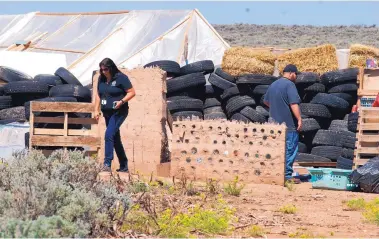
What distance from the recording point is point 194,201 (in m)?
9.80

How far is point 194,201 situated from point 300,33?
5294 cm

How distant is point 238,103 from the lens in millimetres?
18500

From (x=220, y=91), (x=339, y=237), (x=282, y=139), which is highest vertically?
(x=220, y=91)

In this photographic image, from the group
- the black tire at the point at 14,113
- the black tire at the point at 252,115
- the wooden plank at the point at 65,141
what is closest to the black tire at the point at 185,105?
the black tire at the point at 252,115

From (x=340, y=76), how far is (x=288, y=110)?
592cm

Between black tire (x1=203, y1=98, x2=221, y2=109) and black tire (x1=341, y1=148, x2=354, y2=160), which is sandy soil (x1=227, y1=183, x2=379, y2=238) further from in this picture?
black tire (x1=203, y1=98, x2=221, y2=109)

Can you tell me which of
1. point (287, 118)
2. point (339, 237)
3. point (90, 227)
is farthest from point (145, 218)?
point (287, 118)

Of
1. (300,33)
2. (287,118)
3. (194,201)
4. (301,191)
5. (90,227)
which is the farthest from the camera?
(300,33)

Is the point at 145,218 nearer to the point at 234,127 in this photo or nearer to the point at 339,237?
the point at 339,237

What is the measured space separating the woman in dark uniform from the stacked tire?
6.13 meters

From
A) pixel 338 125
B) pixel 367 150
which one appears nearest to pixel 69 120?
pixel 367 150

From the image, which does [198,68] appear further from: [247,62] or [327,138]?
[327,138]

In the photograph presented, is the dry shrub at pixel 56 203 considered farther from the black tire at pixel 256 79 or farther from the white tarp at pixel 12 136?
the black tire at pixel 256 79

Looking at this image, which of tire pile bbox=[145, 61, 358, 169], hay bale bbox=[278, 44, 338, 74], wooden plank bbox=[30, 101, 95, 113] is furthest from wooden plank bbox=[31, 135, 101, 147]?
hay bale bbox=[278, 44, 338, 74]
